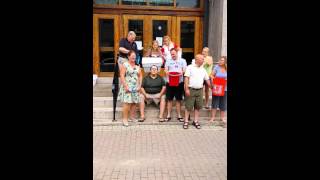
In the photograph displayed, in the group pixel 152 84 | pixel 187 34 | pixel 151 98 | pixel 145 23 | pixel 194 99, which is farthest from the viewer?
pixel 187 34

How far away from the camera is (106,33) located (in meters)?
11.2

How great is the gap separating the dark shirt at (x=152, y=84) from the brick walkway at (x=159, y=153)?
3.23 ft

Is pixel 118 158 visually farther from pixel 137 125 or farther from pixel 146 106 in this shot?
pixel 146 106

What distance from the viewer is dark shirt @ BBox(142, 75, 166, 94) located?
810 cm

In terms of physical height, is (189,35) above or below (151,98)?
above

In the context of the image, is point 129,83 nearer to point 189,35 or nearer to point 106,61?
point 106,61

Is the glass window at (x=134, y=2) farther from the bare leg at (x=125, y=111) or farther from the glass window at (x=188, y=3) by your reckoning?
the bare leg at (x=125, y=111)

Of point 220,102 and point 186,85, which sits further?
point 220,102

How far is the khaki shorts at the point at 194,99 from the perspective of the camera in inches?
297

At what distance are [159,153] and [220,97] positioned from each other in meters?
2.87

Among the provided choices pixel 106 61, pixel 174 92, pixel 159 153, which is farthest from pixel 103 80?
pixel 159 153

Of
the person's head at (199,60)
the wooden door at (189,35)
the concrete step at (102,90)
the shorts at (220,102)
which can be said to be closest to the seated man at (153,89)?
the person's head at (199,60)

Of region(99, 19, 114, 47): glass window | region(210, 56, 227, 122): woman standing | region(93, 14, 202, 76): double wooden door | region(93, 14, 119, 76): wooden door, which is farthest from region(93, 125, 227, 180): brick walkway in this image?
region(99, 19, 114, 47): glass window
